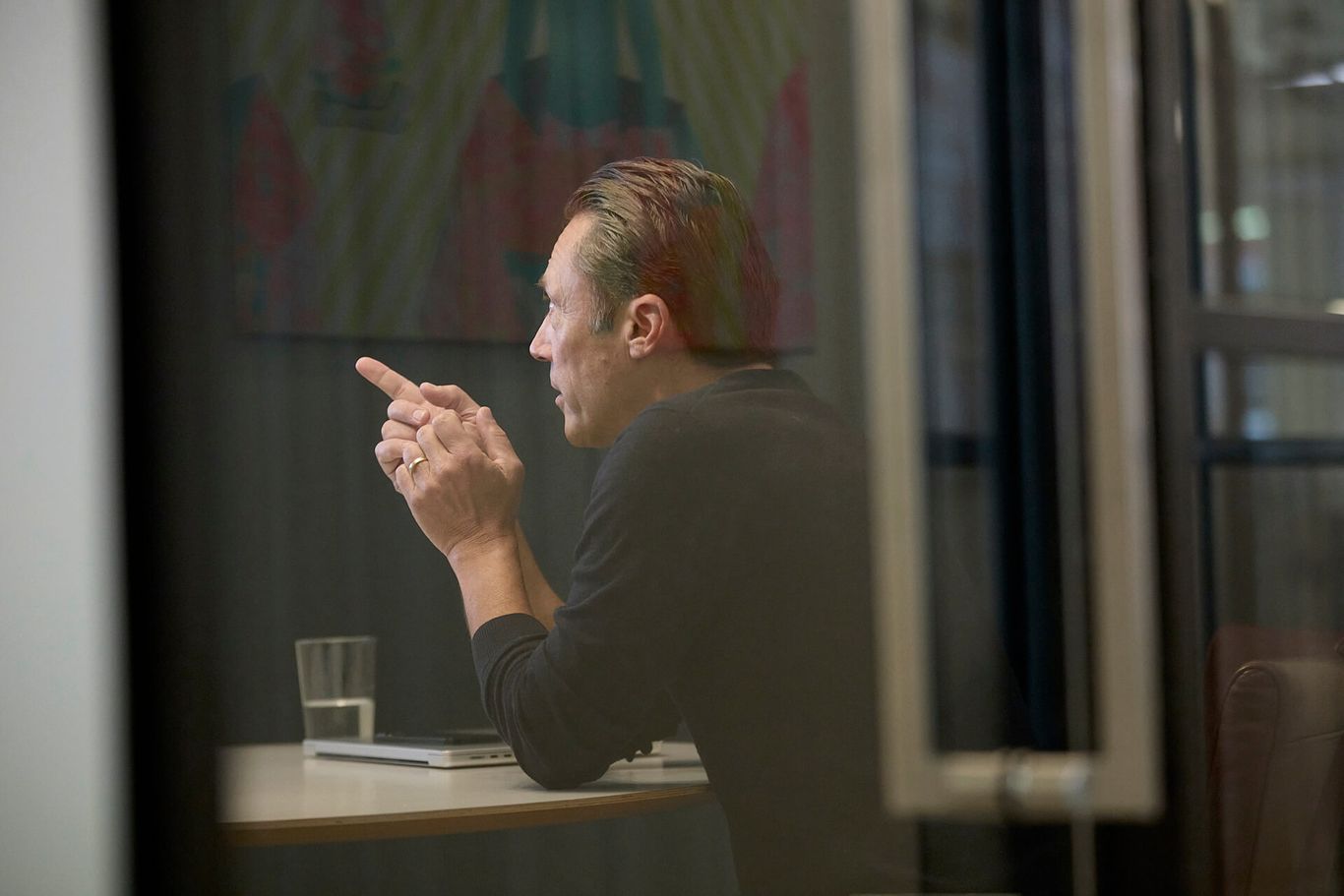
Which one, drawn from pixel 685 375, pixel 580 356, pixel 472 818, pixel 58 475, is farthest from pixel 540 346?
pixel 58 475

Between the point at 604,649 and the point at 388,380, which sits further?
the point at 388,380

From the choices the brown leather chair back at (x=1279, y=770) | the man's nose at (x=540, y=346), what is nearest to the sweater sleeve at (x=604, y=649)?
the man's nose at (x=540, y=346)

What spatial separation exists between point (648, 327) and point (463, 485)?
22 cm

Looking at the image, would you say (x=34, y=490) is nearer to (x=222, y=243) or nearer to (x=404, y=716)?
(x=222, y=243)

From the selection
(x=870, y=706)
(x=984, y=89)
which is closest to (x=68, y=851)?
(x=870, y=706)

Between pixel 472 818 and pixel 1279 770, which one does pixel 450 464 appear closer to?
pixel 472 818

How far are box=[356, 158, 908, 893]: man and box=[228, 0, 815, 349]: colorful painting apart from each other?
43mm

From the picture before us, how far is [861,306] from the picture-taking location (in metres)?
1.12

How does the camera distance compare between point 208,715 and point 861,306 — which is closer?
point 861,306

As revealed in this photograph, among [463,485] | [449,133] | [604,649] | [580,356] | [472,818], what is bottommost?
[472,818]

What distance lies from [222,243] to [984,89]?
28.4 inches

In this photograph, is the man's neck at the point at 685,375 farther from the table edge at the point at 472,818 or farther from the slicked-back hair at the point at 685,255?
the table edge at the point at 472,818

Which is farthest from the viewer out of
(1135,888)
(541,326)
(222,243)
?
(222,243)

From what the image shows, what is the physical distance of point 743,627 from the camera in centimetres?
114
